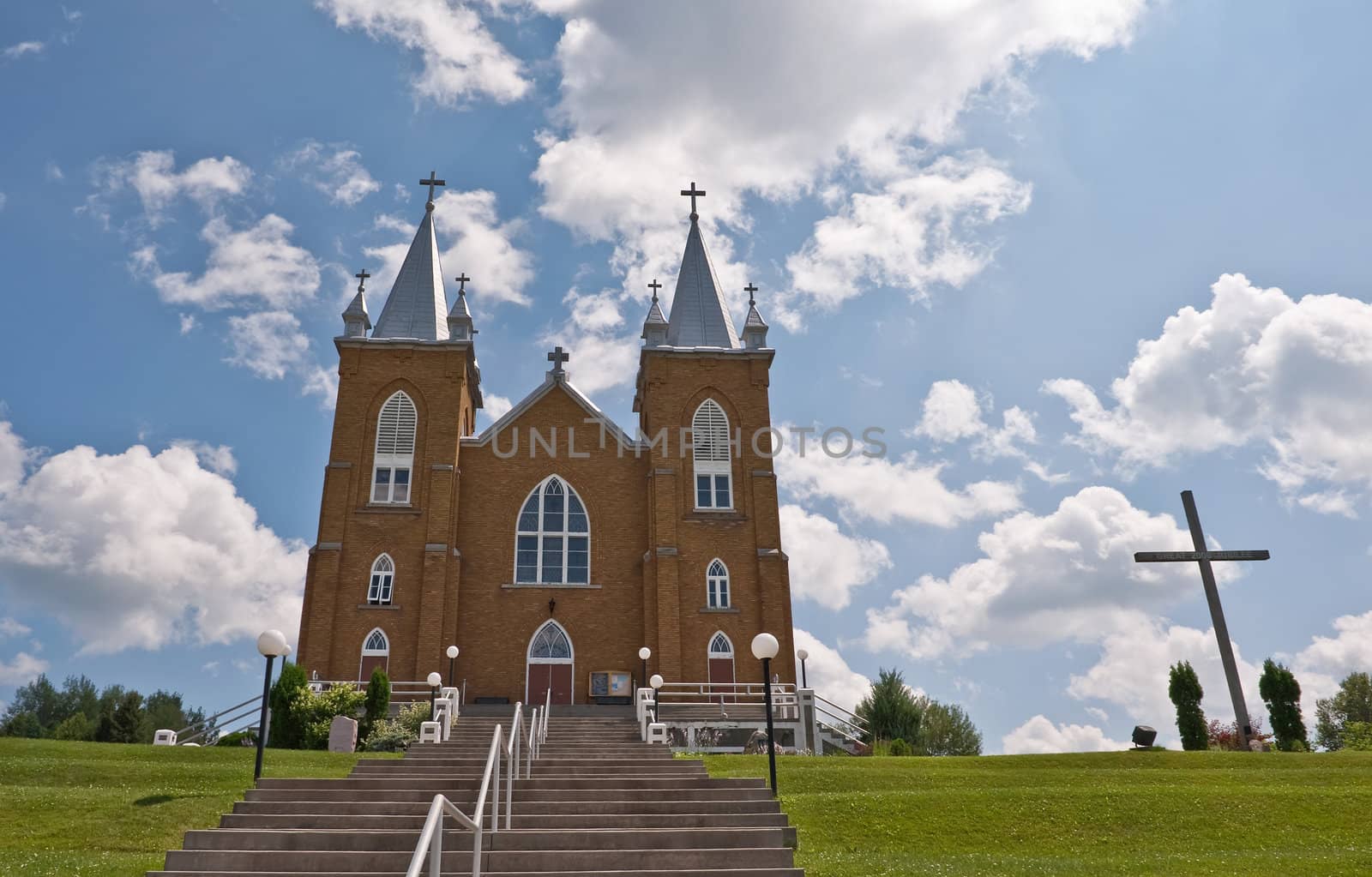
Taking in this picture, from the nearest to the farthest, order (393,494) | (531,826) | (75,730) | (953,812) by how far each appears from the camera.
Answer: (531,826) < (953,812) < (393,494) < (75,730)

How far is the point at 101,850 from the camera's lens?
11.8 meters

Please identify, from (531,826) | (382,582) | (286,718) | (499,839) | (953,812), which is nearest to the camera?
(499,839)

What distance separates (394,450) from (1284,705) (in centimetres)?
2462

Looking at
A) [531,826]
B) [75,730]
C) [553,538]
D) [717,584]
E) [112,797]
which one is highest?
[553,538]

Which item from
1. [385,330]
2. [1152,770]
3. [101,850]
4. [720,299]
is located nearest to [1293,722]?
[1152,770]

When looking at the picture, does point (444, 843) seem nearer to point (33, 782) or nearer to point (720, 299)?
point (33, 782)

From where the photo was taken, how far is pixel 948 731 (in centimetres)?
4725

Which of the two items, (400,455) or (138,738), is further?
(138,738)

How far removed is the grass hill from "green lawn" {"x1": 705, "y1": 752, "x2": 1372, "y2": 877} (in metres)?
0.03

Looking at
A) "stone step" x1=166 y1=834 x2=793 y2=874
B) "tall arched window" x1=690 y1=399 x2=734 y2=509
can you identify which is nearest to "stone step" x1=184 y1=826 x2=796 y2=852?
"stone step" x1=166 y1=834 x2=793 y2=874

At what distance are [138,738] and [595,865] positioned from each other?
4081 cm

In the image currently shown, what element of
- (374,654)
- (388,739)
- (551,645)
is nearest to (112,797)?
(388,739)

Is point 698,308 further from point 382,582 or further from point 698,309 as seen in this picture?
point 382,582

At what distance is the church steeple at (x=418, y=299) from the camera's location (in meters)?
33.2
